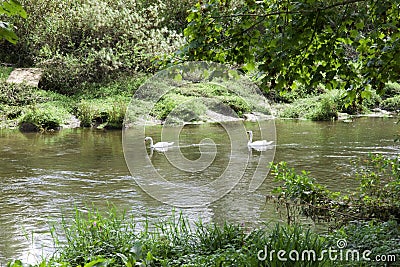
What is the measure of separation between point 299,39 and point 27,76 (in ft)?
59.6

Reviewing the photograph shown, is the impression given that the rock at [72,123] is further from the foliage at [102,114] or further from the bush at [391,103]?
the bush at [391,103]

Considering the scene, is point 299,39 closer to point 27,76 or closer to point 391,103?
point 27,76

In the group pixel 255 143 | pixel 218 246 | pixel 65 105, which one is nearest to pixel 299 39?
pixel 218 246

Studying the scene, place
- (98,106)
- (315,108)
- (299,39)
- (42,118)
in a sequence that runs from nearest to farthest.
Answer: (299,39), (42,118), (98,106), (315,108)

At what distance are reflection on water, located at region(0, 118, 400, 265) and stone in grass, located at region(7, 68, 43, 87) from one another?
4500 millimetres

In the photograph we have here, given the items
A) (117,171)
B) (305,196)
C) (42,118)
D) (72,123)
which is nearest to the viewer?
(305,196)

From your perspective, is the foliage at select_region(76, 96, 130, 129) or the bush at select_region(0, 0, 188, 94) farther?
the bush at select_region(0, 0, 188, 94)

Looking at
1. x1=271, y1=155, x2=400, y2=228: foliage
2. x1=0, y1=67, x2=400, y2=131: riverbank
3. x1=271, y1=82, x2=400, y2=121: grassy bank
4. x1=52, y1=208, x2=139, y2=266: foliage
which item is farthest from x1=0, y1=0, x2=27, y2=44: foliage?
x1=271, y1=82, x2=400, y2=121: grassy bank

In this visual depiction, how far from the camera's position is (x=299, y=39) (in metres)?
3.70

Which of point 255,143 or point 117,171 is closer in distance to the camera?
point 117,171

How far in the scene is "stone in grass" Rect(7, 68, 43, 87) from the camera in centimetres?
1977

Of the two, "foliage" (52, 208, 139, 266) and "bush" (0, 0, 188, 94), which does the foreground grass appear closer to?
"foliage" (52, 208, 139, 266)

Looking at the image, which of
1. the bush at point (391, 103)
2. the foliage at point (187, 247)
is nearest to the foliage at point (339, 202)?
the foliage at point (187, 247)

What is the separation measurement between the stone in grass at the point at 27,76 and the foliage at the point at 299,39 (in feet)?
55.4
